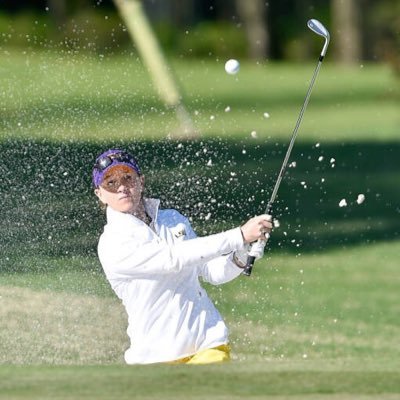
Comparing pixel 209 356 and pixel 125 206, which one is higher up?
pixel 125 206

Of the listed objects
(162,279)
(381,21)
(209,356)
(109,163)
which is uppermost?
(381,21)

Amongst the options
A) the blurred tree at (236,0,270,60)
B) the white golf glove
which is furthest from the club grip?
the blurred tree at (236,0,270,60)

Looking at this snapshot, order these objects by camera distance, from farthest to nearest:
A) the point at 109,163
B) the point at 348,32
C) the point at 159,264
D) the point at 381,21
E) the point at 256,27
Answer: the point at 381,21, the point at 348,32, the point at 256,27, the point at 109,163, the point at 159,264

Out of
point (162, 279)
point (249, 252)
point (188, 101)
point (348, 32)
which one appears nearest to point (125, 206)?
point (162, 279)

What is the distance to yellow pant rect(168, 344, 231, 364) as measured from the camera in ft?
23.0

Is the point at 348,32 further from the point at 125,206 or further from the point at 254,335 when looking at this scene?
the point at 125,206

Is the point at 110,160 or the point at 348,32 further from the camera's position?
the point at 348,32

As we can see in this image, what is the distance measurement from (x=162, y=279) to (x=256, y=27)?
36.2 m

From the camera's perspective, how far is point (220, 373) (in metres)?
6.21

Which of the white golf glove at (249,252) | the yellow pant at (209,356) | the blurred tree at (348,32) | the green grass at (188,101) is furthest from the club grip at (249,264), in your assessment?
the blurred tree at (348,32)

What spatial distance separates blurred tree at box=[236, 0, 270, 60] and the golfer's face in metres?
34.2

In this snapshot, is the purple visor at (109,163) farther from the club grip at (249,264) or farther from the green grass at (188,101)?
the green grass at (188,101)

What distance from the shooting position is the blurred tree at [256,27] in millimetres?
42150

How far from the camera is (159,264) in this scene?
6.94 m
